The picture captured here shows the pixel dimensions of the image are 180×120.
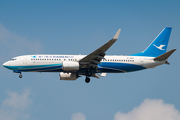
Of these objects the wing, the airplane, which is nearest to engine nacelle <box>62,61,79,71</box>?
the airplane

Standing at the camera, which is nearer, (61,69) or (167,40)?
(61,69)

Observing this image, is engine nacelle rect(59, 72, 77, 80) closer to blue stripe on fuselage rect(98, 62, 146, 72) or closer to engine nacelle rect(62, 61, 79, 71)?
engine nacelle rect(62, 61, 79, 71)

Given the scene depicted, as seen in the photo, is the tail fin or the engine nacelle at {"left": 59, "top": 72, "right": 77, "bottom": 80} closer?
the tail fin

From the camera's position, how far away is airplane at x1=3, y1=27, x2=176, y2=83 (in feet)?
141

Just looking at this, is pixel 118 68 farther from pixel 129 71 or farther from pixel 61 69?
pixel 61 69

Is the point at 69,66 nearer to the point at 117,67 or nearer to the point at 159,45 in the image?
the point at 117,67

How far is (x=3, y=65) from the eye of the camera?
148 feet

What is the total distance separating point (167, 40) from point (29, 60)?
23324mm

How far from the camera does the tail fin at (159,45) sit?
157ft

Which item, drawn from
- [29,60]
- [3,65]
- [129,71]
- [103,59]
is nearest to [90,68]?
[103,59]

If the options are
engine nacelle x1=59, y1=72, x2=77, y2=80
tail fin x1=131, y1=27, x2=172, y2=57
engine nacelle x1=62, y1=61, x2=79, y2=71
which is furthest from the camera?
engine nacelle x1=59, y1=72, x2=77, y2=80

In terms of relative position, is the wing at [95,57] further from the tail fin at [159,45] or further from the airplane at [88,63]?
the tail fin at [159,45]

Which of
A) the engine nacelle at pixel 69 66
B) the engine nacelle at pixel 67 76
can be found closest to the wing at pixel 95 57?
the engine nacelle at pixel 69 66

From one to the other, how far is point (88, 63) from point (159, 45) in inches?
529
